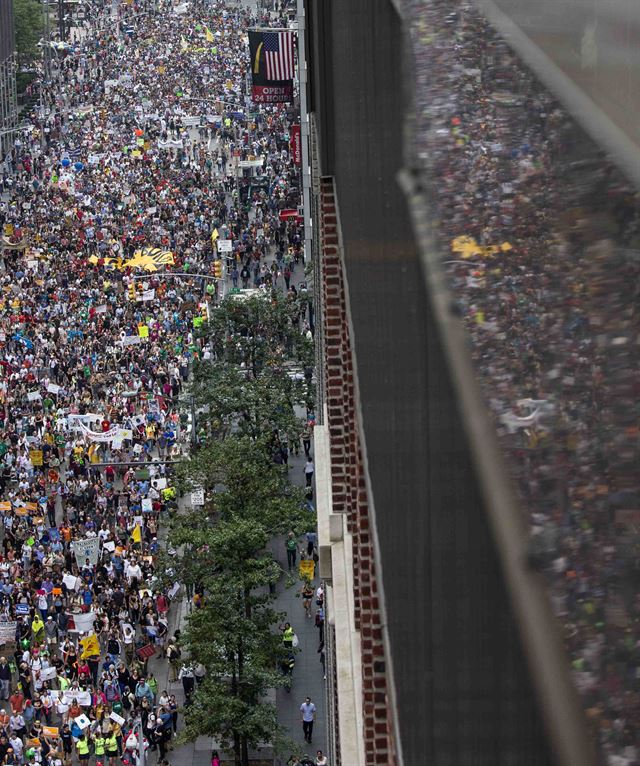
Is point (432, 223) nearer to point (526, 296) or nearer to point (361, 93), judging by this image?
point (526, 296)

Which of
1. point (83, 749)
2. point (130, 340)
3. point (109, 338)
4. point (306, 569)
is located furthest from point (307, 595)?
point (109, 338)

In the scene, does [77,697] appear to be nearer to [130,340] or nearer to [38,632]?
[38,632]

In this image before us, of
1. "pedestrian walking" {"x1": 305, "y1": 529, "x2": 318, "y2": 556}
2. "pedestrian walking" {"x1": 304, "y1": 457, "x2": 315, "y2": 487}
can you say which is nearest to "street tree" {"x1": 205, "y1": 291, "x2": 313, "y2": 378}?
"pedestrian walking" {"x1": 304, "y1": 457, "x2": 315, "y2": 487}

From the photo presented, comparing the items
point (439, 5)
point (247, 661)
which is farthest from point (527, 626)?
point (247, 661)

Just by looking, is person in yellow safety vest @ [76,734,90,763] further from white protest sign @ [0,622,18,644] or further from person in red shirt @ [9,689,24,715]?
white protest sign @ [0,622,18,644]

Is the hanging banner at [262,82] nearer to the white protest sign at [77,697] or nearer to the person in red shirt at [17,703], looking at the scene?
the person in red shirt at [17,703]

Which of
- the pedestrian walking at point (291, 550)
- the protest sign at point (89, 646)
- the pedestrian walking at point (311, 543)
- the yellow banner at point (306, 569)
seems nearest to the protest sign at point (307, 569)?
the yellow banner at point (306, 569)
